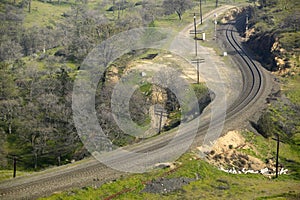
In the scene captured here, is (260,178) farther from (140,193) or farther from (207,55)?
(207,55)

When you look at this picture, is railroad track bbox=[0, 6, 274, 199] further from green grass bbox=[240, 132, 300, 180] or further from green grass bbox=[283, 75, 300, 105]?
green grass bbox=[283, 75, 300, 105]

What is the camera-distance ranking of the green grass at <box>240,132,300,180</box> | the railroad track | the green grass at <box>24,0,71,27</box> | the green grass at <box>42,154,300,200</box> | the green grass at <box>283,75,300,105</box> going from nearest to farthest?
the railroad track, the green grass at <box>42,154,300,200</box>, the green grass at <box>240,132,300,180</box>, the green grass at <box>283,75,300,105</box>, the green grass at <box>24,0,71,27</box>

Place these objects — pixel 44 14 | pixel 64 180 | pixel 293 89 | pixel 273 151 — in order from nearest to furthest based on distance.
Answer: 1. pixel 64 180
2. pixel 273 151
3. pixel 293 89
4. pixel 44 14

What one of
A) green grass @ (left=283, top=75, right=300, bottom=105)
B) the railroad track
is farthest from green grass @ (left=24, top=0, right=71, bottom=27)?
the railroad track

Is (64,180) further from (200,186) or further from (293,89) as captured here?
(293,89)

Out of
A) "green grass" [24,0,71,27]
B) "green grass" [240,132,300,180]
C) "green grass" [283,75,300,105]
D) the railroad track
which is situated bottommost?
"green grass" [240,132,300,180]

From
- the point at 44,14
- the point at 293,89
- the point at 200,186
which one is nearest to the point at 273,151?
the point at 200,186

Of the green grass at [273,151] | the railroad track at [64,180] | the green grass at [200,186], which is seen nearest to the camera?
the railroad track at [64,180]

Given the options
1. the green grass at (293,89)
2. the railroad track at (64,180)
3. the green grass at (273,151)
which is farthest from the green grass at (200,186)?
the green grass at (293,89)

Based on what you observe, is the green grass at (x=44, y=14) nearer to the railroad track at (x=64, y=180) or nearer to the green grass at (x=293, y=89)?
the green grass at (x=293, y=89)

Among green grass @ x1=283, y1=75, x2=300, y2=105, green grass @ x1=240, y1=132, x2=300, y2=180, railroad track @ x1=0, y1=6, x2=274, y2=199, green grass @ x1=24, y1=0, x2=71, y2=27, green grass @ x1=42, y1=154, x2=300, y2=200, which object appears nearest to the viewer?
railroad track @ x1=0, y1=6, x2=274, y2=199

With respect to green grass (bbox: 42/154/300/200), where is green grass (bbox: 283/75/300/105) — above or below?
above
